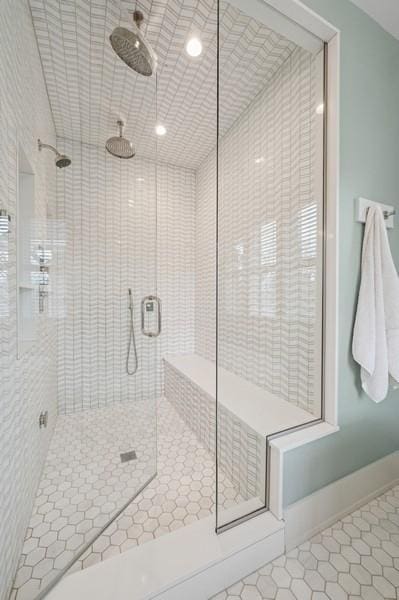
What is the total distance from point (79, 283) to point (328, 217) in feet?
6.81

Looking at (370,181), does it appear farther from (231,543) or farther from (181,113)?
(231,543)

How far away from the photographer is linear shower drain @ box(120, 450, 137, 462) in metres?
1.71

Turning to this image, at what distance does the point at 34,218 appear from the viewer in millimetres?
1561

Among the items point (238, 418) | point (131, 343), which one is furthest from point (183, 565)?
point (131, 343)

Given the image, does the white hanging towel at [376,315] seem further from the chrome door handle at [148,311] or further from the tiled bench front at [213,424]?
the chrome door handle at [148,311]

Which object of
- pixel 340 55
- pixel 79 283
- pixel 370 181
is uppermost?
pixel 340 55

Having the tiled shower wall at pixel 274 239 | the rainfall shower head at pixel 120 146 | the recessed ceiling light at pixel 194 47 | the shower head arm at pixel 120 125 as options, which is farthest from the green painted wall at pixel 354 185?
the rainfall shower head at pixel 120 146

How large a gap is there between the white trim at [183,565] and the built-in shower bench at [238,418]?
190 millimetres

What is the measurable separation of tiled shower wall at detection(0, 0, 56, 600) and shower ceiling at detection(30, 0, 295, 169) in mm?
188

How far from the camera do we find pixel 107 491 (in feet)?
4.70

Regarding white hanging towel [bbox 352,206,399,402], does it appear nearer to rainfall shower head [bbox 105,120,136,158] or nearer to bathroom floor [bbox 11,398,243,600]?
bathroom floor [bbox 11,398,243,600]

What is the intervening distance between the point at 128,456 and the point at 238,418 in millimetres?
887

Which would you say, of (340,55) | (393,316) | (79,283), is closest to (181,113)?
(340,55)

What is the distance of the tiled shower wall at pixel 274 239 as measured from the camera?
148cm
